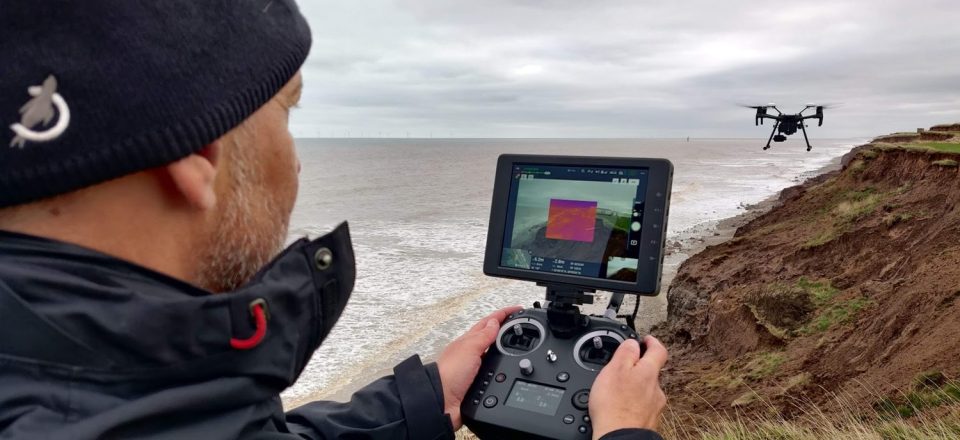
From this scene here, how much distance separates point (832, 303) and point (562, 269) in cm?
988

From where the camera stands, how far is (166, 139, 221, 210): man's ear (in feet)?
3.97

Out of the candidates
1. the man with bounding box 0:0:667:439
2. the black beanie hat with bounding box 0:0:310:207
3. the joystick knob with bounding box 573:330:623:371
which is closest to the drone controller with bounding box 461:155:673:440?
the joystick knob with bounding box 573:330:623:371

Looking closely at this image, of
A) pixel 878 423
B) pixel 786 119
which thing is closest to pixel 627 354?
pixel 878 423

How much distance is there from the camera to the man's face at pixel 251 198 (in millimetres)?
1352

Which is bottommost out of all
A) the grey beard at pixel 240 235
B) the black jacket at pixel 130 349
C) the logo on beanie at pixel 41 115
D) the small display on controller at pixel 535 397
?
the small display on controller at pixel 535 397

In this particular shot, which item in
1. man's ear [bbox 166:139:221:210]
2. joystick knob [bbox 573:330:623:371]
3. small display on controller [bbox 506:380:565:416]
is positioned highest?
man's ear [bbox 166:139:221:210]

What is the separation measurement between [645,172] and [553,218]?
0.32 meters

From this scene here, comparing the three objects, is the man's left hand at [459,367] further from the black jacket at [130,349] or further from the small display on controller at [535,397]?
the black jacket at [130,349]

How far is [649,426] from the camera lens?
1.78 meters

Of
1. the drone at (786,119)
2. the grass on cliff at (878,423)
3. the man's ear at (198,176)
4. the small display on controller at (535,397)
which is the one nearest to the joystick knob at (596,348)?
the small display on controller at (535,397)

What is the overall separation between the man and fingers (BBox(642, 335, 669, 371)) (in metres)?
0.93

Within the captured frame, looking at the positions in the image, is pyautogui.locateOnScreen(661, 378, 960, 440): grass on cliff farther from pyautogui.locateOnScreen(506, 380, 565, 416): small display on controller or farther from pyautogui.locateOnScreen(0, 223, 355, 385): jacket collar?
pyautogui.locateOnScreen(0, 223, 355, 385): jacket collar

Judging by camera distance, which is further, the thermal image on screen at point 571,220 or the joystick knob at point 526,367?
the thermal image on screen at point 571,220

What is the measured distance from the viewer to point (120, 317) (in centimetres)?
112
